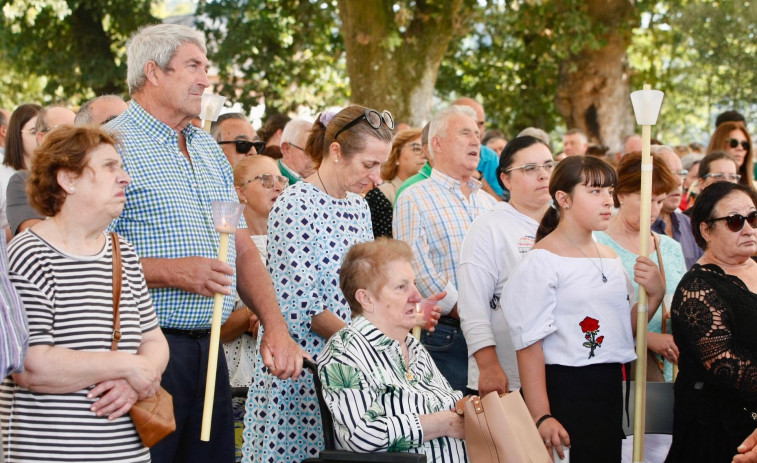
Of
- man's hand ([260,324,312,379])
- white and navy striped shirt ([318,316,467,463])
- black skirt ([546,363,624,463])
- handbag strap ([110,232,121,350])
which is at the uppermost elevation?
handbag strap ([110,232,121,350])

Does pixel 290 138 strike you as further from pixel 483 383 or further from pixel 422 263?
pixel 483 383

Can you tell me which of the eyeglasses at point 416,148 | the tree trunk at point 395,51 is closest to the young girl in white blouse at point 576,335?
the eyeglasses at point 416,148

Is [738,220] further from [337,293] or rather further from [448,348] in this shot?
[337,293]

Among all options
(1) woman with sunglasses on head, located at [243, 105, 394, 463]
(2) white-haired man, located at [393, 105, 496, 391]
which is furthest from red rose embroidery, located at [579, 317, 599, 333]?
(1) woman with sunglasses on head, located at [243, 105, 394, 463]

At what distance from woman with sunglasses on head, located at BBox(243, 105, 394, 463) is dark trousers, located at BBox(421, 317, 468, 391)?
1.14m

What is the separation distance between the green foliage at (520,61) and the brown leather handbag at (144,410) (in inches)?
451

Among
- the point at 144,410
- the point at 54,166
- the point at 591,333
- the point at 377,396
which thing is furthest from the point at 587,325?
the point at 54,166

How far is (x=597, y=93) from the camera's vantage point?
15.3 meters

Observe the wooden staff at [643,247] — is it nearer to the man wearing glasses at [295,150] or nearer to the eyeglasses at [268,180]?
the eyeglasses at [268,180]

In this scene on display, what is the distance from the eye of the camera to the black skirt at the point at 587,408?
4.45m

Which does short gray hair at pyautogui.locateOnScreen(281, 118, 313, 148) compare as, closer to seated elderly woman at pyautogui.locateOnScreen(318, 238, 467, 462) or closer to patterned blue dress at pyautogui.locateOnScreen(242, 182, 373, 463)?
patterned blue dress at pyautogui.locateOnScreen(242, 182, 373, 463)

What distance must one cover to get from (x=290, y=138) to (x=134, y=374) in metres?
4.08

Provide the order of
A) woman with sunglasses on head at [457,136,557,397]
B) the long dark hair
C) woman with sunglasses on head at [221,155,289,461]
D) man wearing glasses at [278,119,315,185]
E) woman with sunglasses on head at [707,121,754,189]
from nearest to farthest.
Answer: the long dark hair < woman with sunglasses on head at [457,136,557,397] < woman with sunglasses on head at [221,155,289,461] < man wearing glasses at [278,119,315,185] < woman with sunglasses on head at [707,121,754,189]

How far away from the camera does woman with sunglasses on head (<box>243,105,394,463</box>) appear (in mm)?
4164
